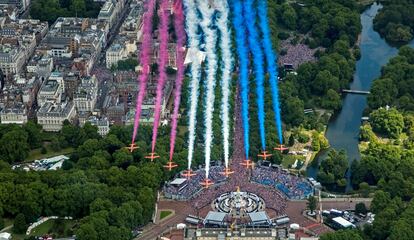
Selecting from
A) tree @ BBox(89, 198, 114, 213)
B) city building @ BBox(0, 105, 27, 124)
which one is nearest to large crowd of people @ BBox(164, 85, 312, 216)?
tree @ BBox(89, 198, 114, 213)

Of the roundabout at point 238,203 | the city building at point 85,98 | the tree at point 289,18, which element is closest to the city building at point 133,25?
the city building at point 85,98

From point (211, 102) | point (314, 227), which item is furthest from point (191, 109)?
point (314, 227)

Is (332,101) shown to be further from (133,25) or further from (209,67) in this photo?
(133,25)

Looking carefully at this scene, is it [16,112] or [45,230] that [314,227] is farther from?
[16,112]

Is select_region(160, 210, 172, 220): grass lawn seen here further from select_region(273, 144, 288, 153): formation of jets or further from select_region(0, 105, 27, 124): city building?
select_region(0, 105, 27, 124): city building

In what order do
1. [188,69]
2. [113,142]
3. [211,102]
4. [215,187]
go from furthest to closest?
1. [188,69]
2. [211,102]
3. [113,142]
4. [215,187]

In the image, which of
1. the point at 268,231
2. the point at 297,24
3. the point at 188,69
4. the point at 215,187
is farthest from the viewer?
the point at 297,24
